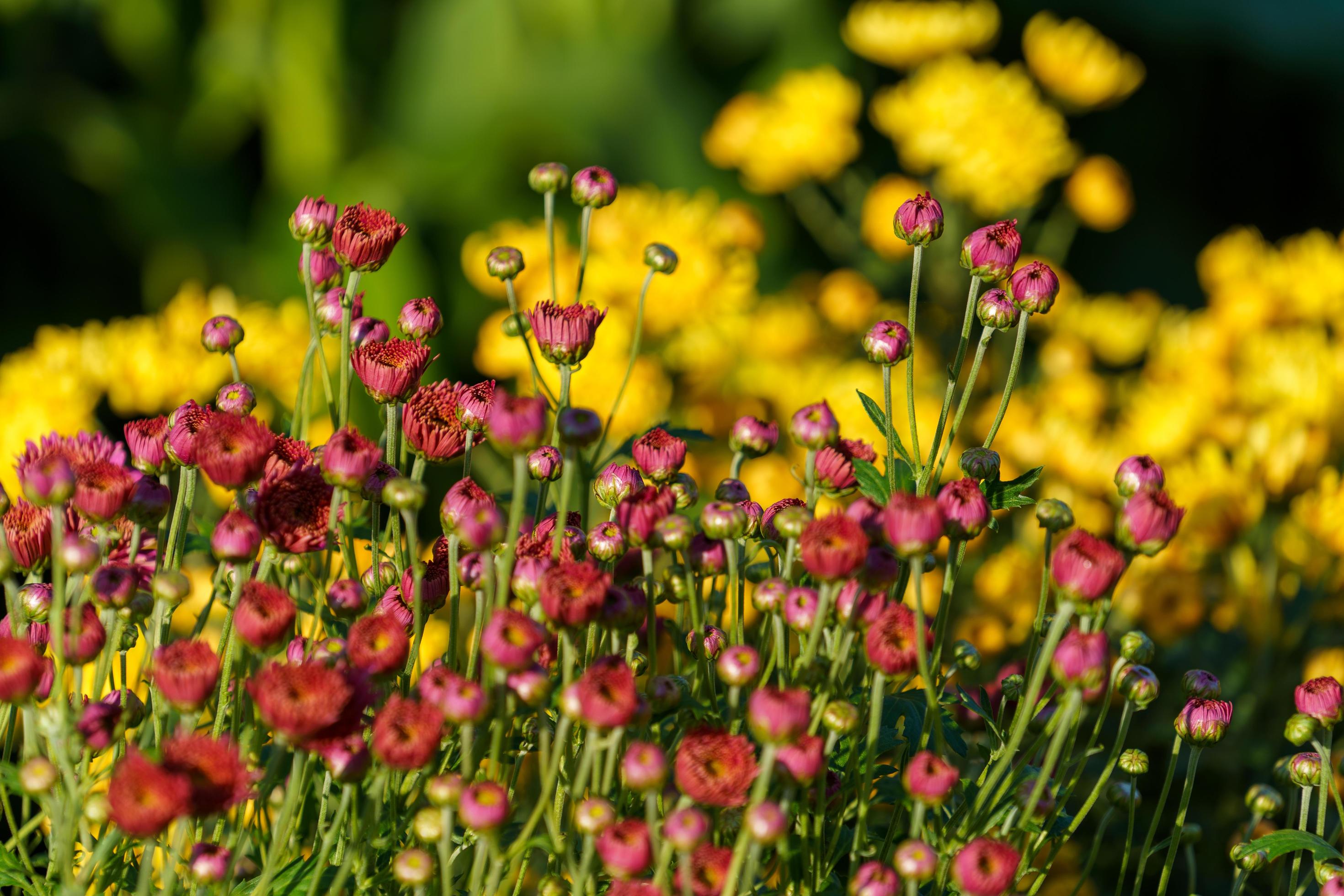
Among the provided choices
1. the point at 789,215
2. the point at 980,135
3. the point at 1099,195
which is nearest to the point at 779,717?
the point at 980,135

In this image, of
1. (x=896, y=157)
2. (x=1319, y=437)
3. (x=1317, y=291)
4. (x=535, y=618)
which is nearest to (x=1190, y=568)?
(x=1319, y=437)

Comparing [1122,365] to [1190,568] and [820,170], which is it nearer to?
[820,170]

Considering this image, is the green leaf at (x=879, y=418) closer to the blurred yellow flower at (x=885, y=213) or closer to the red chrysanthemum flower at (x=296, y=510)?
the red chrysanthemum flower at (x=296, y=510)

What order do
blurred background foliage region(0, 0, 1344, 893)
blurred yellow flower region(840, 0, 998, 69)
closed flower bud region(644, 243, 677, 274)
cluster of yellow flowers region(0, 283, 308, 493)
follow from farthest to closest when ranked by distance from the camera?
blurred yellow flower region(840, 0, 998, 69)
blurred background foliage region(0, 0, 1344, 893)
cluster of yellow flowers region(0, 283, 308, 493)
closed flower bud region(644, 243, 677, 274)

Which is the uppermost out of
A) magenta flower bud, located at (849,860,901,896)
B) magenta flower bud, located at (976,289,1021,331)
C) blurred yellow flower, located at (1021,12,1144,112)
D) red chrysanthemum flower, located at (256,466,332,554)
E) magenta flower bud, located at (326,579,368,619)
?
blurred yellow flower, located at (1021,12,1144,112)

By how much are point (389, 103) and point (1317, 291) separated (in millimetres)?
1331

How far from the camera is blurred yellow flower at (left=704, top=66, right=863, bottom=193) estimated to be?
4.45 ft

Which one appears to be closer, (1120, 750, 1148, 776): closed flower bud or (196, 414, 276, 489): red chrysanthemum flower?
(196, 414, 276, 489): red chrysanthemum flower

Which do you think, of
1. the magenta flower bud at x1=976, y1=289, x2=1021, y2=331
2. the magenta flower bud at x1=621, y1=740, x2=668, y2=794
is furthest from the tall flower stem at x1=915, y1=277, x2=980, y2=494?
the magenta flower bud at x1=621, y1=740, x2=668, y2=794

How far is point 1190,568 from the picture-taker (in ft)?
3.35

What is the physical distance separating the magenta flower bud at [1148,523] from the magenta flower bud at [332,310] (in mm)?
379

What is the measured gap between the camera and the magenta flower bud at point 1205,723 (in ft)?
1.68

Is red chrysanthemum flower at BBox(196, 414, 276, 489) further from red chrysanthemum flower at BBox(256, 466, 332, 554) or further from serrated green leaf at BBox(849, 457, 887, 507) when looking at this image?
serrated green leaf at BBox(849, 457, 887, 507)

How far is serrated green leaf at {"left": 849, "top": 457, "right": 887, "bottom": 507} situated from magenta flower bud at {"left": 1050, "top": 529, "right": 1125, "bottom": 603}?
12 centimetres
